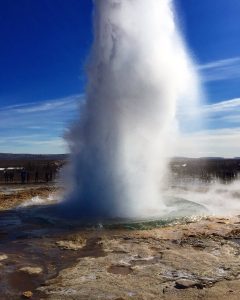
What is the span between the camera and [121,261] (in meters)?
12.0

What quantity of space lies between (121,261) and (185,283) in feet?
8.51

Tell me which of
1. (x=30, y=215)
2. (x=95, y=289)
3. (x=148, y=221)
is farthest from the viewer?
(x=30, y=215)

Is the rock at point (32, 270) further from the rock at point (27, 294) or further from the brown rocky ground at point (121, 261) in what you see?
the rock at point (27, 294)

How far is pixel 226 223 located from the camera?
696 inches

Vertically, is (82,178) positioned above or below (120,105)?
below

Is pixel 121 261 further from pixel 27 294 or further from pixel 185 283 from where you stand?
pixel 27 294

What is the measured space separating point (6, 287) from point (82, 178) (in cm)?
1164

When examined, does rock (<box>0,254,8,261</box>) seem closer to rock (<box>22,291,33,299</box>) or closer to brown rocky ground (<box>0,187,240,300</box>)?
brown rocky ground (<box>0,187,240,300</box>)

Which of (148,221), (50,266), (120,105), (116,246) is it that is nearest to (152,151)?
(120,105)

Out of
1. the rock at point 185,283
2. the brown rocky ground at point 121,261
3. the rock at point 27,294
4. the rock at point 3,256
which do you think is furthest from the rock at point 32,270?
the rock at point 185,283

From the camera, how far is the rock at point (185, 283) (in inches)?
382

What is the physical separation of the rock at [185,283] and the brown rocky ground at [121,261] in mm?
24

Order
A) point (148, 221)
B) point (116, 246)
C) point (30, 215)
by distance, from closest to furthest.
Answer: point (116, 246) < point (148, 221) < point (30, 215)

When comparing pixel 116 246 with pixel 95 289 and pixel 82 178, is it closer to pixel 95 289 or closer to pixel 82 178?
pixel 95 289
